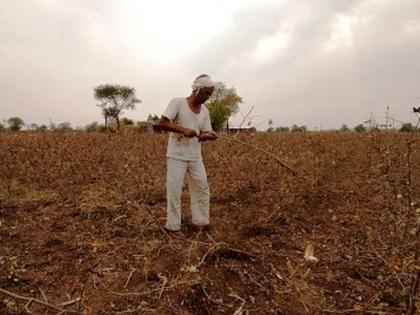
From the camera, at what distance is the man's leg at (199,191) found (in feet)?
10.9

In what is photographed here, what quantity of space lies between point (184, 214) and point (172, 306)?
5.48ft

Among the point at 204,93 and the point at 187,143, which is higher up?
the point at 204,93

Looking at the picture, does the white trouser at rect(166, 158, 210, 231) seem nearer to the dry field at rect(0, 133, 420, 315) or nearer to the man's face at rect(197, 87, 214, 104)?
the dry field at rect(0, 133, 420, 315)

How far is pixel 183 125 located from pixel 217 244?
41.3 inches

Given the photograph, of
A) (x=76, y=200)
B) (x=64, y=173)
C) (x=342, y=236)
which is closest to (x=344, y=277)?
(x=342, y=236)

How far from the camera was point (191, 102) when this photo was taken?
127 inches

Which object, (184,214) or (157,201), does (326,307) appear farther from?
(157,201)

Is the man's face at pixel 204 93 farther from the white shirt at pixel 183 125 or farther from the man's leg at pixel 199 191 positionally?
the man's leg at pixel 199 191

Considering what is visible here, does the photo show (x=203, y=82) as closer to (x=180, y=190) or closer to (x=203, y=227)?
(x=180, y=190)

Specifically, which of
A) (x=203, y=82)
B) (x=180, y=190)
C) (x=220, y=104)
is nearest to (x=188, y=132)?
(x=203, y=82)

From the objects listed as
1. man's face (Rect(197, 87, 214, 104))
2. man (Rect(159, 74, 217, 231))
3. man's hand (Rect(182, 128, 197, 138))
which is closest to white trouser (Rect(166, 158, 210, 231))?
man (Rect(159, 74, 217, 231))

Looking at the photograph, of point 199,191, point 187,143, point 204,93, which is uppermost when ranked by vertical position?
point 204,93

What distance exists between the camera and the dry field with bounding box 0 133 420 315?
2.31 m

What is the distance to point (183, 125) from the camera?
320 centimetres
